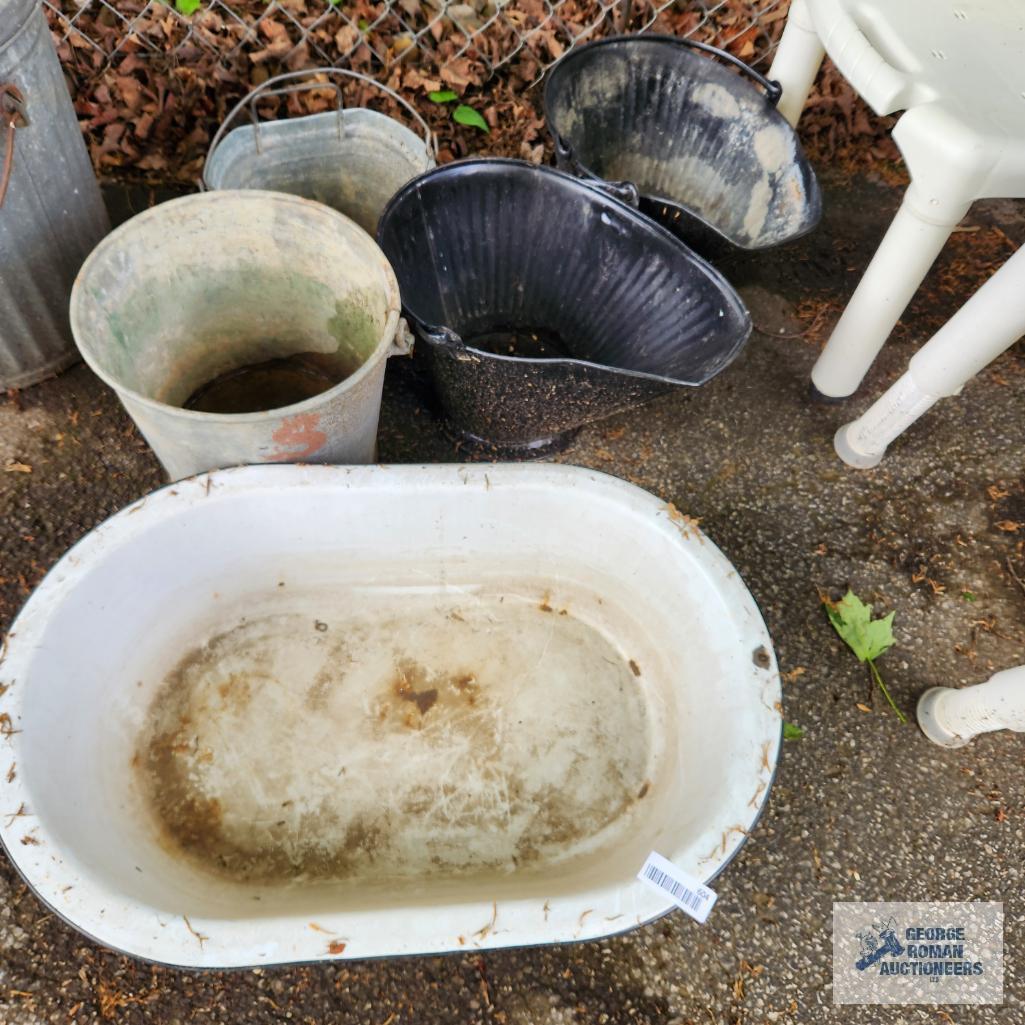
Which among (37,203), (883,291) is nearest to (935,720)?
(883,291)

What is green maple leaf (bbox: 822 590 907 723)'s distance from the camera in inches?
73.4

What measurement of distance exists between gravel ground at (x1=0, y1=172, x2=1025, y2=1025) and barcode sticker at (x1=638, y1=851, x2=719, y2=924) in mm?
422

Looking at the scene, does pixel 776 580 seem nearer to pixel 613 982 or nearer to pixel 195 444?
pixel 613 982

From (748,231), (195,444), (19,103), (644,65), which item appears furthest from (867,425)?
(19,103)

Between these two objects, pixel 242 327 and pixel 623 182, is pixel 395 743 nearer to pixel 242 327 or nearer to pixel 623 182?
pixel 242 327

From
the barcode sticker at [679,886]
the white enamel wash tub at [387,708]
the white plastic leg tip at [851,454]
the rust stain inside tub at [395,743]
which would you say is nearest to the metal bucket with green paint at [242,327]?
the white enamel wash tub at [387,708]

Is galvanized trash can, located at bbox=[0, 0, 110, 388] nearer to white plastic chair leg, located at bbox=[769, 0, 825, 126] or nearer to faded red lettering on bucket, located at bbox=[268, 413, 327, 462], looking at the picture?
faded red lettering on bucket, located at bbox=[268, 413, 327, 462]

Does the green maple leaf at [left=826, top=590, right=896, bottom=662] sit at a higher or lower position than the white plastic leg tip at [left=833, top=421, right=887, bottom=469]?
lower

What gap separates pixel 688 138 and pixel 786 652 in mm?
1442

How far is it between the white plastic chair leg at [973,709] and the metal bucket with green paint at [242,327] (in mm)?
1333

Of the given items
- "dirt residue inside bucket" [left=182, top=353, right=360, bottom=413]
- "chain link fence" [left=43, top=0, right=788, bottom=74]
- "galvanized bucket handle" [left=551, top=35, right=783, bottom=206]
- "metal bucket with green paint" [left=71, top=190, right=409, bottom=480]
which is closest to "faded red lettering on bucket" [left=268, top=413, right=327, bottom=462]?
"metal bucket with green paint" [left=71, top=190, right=409, bottom=480]

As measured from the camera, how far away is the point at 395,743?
171cm

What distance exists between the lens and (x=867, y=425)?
2035mm

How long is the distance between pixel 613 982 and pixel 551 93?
6.69 feet
